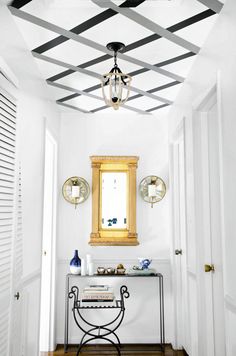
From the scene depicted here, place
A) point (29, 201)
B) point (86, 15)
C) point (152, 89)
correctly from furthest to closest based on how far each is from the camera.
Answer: point (152, 89)
point (29, 201)
point (86, 15)

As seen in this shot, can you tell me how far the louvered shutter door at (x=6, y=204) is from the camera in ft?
6.56

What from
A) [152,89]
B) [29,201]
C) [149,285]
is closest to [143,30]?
[152,89]

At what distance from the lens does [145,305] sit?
3975 mm

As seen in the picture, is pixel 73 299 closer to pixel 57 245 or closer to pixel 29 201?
pixel 57 245

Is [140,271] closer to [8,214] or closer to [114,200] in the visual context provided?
[114,200]

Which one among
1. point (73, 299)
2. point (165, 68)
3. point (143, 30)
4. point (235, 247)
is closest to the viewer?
point (235, 247)

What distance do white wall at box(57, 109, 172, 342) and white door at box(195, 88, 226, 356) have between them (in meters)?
1.39

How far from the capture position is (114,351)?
370 centimetres

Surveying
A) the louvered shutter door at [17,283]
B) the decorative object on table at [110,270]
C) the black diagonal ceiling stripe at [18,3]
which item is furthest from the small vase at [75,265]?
the black diagonal ceiling stripe at [18,3]

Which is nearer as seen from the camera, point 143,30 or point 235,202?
point 235,202

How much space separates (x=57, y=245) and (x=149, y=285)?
45.0 inches

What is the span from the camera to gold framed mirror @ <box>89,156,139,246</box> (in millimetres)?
4055

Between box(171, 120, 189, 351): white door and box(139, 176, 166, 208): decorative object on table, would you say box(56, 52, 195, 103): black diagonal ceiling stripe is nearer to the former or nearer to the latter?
box(171, 120, 189, 351): white door

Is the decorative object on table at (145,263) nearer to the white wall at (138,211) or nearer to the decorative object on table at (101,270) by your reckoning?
the white wall at (138,211)
